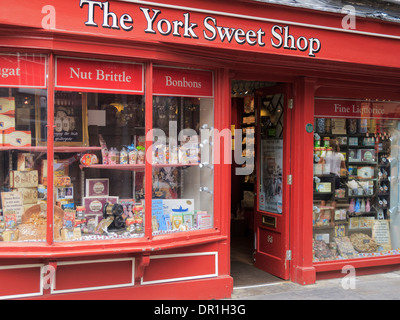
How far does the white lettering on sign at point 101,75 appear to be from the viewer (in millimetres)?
4910

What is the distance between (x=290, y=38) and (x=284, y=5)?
0.43 metres

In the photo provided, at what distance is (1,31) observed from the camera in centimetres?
451

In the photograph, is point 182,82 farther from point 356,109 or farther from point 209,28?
Answer: point 356,109

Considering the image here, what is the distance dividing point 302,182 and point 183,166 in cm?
190

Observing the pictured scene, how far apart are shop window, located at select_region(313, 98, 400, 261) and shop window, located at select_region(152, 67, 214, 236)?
1.98m

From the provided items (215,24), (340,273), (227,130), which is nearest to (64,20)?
(215,24)

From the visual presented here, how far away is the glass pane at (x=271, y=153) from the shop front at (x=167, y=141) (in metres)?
0.03

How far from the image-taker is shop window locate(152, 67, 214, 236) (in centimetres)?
548

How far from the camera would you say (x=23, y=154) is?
195 inches

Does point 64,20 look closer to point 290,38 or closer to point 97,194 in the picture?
point 97,194

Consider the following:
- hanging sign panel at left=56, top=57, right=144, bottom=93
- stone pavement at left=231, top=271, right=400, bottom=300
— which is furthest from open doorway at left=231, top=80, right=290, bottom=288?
hanging sign panel at left=56, top=57, right=144, bottom=93

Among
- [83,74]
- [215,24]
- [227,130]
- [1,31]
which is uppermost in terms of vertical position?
[215,24]

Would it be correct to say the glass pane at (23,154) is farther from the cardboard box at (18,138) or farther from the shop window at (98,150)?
the shop window at (98,150)

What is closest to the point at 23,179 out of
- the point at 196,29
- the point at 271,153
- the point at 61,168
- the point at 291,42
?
the point at 61,168
